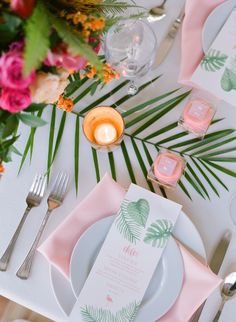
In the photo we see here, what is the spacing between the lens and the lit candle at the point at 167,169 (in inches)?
37.7

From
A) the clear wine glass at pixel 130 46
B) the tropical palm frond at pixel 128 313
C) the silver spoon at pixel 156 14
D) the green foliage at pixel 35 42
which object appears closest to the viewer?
the green foliage at pixel 35 42

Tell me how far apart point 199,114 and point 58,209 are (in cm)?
39

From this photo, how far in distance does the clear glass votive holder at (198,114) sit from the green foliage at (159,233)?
0.23 meters

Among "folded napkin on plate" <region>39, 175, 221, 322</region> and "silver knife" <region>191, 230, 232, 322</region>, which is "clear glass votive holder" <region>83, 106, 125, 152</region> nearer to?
"folded napkin on plate" <region>39, 175, 221, 322</region>

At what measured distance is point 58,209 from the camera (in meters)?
1.00

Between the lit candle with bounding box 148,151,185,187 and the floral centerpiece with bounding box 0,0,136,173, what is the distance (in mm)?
341

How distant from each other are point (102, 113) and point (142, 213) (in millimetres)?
253

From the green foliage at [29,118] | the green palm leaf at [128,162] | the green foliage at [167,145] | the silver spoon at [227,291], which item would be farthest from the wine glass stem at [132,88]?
the silver spoon at [227,291]

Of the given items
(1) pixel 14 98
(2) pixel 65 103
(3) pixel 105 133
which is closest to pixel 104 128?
(3) pixel 105 133

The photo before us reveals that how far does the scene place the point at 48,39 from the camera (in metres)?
0.58

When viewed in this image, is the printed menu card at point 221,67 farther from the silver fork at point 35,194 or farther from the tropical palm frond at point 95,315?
the tropical palm frond at point 95,315

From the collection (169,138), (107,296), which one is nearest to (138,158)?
(169,138)

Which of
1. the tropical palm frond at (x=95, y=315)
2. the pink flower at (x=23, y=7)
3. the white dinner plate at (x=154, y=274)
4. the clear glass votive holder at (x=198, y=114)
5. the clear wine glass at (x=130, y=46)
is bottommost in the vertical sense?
the tropical palm frond at (x=95, y=315)

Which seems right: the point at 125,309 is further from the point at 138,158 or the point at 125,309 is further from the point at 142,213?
the point at 138,158
